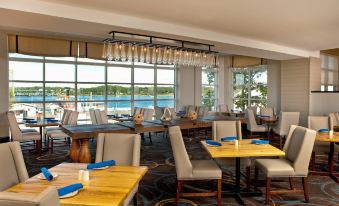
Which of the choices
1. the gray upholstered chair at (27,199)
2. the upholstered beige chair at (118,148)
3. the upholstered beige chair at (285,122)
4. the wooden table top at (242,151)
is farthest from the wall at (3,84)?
the gray upholstered chair at (27,199)

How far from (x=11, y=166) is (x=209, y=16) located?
3.91m

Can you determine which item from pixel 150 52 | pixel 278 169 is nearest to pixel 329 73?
pixel 150 52

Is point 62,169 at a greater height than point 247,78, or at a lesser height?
lesser

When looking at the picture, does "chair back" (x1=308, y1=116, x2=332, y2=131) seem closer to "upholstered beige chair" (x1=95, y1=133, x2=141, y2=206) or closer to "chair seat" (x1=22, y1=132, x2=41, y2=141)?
"upholstered beige chair" (x1=95, y1=133, x2=141, y2=206)

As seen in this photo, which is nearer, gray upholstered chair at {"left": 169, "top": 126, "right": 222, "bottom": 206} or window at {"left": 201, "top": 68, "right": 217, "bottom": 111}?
gray upholstered chair at {"left": 169, "top": 126, "right": 222, "bottom": 206}

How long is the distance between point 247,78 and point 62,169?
998 centimetres

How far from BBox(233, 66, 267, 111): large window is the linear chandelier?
487cm

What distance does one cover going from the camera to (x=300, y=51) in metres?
8.74

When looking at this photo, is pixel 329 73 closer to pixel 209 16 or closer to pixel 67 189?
pixel 209 16

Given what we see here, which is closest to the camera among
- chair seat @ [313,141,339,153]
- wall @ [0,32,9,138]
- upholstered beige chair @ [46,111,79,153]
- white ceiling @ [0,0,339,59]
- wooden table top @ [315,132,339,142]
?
white ceiling @ [0,0,339,59]

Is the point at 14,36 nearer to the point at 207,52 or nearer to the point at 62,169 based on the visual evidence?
the point at 207,52

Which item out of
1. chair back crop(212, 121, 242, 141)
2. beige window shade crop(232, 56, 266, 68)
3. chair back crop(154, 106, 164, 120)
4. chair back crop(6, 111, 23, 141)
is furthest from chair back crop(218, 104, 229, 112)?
chair back crop(6, 111, 23, 141)

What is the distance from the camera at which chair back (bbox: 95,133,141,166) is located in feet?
10.4

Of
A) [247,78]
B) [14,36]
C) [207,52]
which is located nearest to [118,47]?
[207,52]
